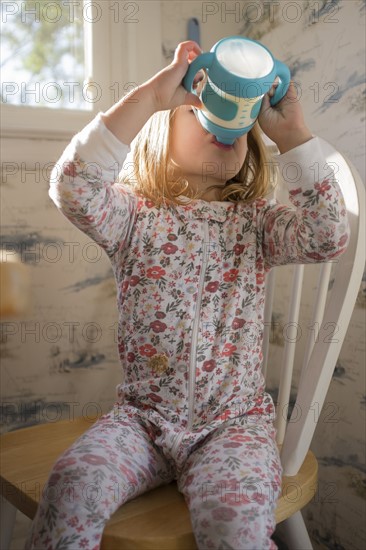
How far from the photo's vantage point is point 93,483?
2.17 feet

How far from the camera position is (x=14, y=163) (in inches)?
47.5

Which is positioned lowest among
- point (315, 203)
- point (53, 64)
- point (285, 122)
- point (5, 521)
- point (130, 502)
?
point (5, 521)

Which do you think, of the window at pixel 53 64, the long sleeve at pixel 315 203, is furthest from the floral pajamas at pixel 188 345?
the window at pixel 53 64

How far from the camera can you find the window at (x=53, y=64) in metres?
1.24

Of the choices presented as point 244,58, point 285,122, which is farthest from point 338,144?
point 244,58

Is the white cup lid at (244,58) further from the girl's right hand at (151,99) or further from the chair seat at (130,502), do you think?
the chair seat at (130,502)

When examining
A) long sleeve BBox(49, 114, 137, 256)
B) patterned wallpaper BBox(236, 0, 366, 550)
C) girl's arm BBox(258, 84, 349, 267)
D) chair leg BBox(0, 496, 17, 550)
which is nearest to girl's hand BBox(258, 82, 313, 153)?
girl's arm BBox(258, 84, 349, 267)

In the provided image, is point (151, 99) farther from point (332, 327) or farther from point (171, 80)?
point (332, 327)

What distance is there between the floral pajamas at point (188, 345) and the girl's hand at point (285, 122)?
22 millimetres

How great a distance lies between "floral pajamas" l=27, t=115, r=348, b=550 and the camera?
0.65m

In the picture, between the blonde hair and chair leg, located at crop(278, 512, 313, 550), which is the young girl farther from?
chair leg, located at crop(278, 512, 313, 550)

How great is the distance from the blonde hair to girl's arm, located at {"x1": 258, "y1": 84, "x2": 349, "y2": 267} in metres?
0.15

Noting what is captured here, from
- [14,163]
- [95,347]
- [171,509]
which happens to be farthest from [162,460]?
[14,163]

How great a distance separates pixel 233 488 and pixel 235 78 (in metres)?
0.49
